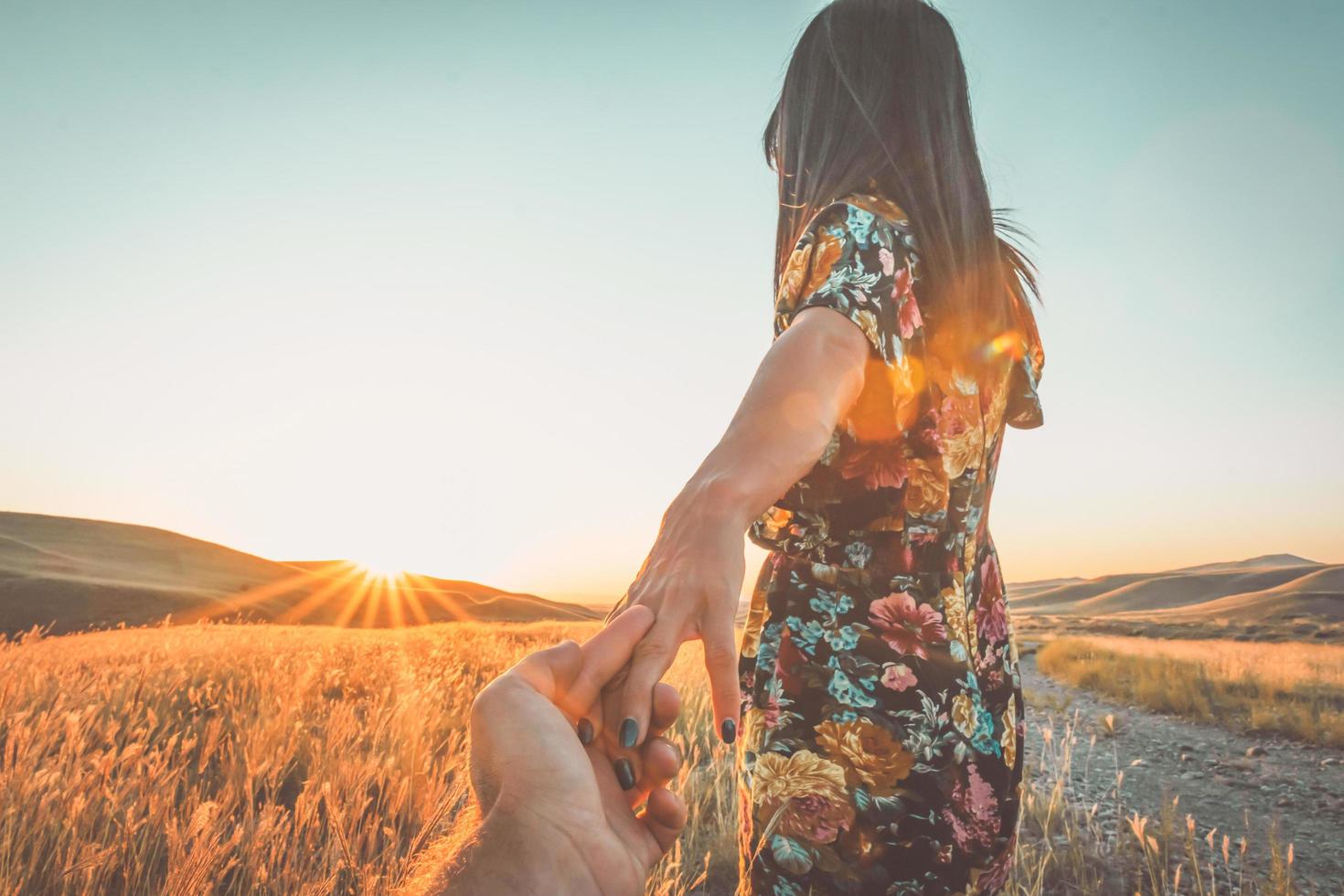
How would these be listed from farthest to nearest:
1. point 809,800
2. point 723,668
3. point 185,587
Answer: point 185,587
point 809,800
point 723,668

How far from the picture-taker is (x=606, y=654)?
2.07 feet

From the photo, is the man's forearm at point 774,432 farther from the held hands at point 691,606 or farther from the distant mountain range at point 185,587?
the distant mountain range at point 185,587

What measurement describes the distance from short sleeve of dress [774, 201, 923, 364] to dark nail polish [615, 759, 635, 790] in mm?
632

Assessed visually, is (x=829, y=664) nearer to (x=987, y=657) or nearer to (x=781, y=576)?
(x=781, y=576)

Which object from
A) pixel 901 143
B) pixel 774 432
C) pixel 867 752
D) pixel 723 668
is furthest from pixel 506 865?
pixel 901 143

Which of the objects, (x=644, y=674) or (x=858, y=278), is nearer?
(x=644, y=674)

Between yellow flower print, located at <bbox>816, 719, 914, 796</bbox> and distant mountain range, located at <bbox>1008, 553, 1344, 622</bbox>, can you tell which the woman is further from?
distant mountain range, located at <bbox>1008, 553, 1344, 622</bbox>

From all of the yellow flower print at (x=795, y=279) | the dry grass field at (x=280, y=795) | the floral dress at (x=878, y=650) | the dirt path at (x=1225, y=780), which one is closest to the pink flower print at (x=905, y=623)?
the floral dress at (x=878, y=650)

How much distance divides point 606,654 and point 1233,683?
13.9 m

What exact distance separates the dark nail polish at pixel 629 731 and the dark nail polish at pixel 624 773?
8 cm

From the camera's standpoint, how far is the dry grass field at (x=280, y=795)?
70.6 inches

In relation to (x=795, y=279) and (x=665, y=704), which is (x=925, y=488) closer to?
(x=795, y=279)

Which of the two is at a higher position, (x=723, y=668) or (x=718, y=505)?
(x=718, y=505)

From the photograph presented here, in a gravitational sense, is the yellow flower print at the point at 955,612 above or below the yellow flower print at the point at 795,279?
below
